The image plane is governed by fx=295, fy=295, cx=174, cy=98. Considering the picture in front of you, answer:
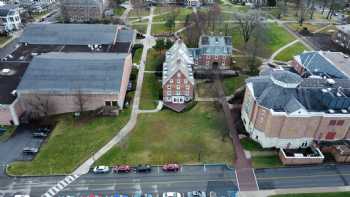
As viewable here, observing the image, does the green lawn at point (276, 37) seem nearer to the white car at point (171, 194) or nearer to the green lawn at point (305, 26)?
the green lawn at point (305, 26)

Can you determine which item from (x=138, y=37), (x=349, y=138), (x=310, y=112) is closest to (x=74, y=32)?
(x=138, y=37)

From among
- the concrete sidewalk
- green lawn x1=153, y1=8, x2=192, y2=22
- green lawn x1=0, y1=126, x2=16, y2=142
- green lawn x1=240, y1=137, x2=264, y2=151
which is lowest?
the concrete sidewalk

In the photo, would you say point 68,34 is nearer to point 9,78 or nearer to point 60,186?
point 9,78

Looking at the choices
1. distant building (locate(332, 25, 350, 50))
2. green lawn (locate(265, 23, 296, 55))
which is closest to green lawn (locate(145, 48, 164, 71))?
green lawn (locate(265, 23, 296, 55))

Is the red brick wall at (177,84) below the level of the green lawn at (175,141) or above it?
above

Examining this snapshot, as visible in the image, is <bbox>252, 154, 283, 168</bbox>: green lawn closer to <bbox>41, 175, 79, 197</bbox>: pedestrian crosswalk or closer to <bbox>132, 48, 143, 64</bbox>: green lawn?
<bbox>41, 175, 79, 197</bbox>: pedestrian crosswalk

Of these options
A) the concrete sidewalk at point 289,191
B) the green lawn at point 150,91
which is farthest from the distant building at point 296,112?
the green lawn at point 150,91

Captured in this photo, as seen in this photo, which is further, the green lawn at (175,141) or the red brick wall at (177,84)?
the red brick wall at (177,84)

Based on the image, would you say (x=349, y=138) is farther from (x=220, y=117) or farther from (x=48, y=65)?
(x=48, y=65)

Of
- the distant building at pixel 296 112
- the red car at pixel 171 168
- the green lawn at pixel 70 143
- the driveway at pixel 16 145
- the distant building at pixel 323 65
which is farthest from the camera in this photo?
the distant building at pixel 323 65
